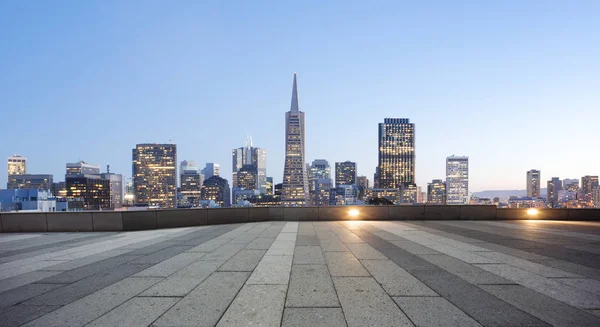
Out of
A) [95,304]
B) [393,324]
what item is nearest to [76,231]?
[95,304]

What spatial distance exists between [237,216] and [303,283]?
12.8m

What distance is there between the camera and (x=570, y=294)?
18.9ft

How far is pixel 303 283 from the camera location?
21.3 ft

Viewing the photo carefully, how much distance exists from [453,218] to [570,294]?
15.0 metres

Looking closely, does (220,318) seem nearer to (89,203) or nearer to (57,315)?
(57,315)

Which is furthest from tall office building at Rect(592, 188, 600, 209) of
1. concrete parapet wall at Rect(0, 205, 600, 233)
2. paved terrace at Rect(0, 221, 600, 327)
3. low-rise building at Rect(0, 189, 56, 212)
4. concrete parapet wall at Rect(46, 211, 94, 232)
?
low-rise building at Rect(0, 189, 56, 212)

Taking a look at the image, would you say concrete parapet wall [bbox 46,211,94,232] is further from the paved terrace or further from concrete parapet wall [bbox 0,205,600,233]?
the paved terrace

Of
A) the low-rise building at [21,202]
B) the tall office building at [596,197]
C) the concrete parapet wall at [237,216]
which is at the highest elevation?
the concrete parapet wall at [237,216]

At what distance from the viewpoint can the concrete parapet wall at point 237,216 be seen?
15266 millimetres

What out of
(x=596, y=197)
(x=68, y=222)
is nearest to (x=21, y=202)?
(x=68, y=222)

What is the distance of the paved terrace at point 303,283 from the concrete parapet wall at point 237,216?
3.91m

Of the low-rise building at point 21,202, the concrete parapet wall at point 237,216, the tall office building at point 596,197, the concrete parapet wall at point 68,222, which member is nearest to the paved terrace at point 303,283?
the concrete parapet wall at point 68,222

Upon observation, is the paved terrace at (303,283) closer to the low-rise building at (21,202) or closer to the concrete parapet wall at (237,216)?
the concrete parapet wall at (237,216)

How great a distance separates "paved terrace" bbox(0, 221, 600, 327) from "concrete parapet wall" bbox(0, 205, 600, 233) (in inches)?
154
